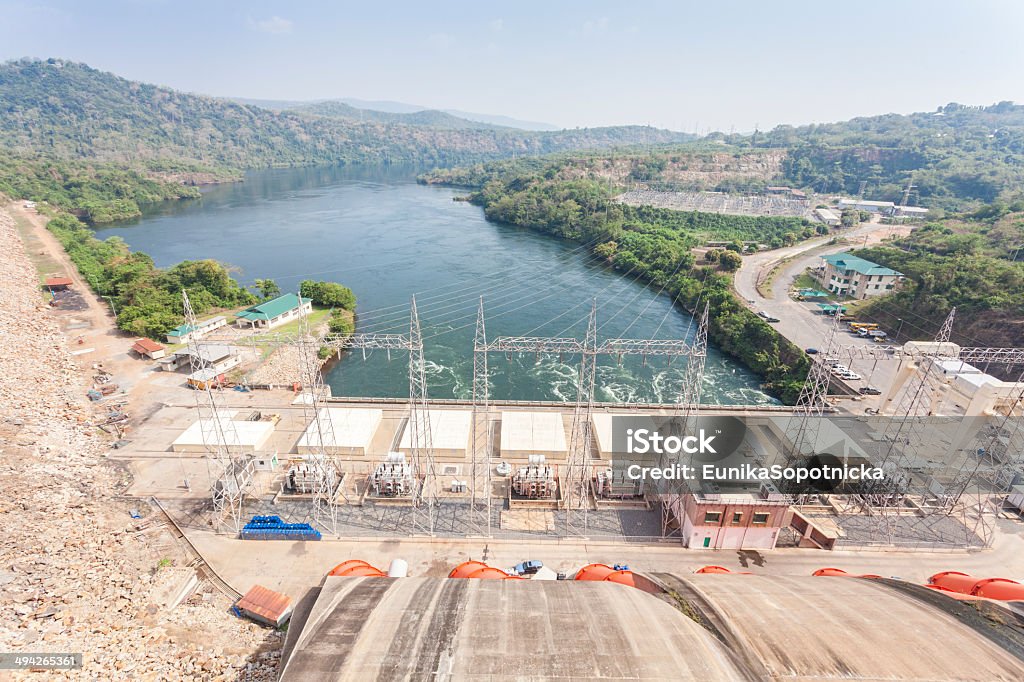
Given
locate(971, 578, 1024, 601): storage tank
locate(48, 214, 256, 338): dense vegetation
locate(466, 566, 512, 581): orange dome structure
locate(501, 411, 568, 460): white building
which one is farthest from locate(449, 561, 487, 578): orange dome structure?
locate(48, 214, 256, 338): dense vegetation

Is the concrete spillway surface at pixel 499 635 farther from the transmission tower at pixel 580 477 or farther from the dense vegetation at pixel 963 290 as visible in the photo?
the dense vegetation at pixel 963 290

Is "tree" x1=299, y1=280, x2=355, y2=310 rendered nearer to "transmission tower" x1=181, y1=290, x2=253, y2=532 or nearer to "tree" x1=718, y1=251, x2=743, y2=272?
"transmission tower" x1=181, y1=290, x2=253, y2=532

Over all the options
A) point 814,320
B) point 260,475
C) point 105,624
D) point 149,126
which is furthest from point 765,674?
point 149,126

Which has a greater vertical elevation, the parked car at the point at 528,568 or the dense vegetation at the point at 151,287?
the dense vegetation at the point at 151,287

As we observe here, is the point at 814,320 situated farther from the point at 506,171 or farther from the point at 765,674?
the point at 506,171

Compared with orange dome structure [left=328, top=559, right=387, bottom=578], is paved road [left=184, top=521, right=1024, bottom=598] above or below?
below

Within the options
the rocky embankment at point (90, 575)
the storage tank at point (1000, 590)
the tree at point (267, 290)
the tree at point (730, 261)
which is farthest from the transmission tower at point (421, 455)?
the tree at point (730, 261)

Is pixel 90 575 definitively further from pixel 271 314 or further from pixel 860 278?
pixel 860 278
